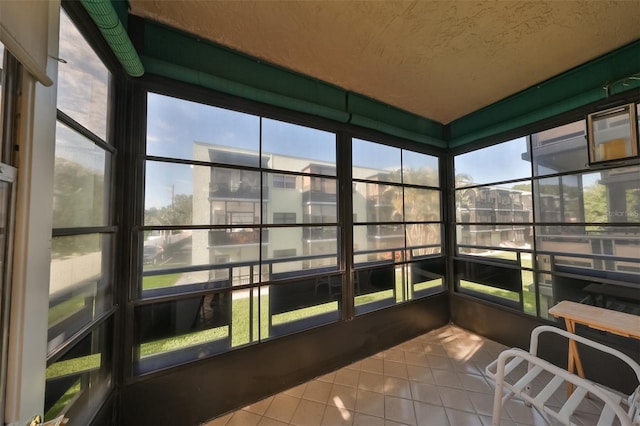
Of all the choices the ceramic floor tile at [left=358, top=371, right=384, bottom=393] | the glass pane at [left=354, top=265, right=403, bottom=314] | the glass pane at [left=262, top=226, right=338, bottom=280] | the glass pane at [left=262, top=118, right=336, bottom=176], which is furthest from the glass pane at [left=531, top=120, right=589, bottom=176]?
the ceramic floor tile at [left=358, top=371, right=384, bottom=393]

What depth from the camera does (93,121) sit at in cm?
130

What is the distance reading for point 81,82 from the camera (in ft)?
3.94

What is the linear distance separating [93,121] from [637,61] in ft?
12.5

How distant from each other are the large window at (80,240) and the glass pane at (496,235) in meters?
3.58

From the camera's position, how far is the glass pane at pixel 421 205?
116 inches

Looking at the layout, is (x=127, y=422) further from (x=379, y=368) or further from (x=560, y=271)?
(x=560, y=271)

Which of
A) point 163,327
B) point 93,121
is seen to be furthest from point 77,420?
point 93,121

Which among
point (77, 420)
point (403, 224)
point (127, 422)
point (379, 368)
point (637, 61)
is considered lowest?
point (379, 368)

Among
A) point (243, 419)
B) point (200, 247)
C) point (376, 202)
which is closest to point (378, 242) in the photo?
point (376, 202)

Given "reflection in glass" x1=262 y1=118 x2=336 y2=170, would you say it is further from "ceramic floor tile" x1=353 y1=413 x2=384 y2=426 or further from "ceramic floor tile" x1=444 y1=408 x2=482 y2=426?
"ceramic floor tile" x1=444 y1=408 x2=482 y2=426

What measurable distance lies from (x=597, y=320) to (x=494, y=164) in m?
1.80

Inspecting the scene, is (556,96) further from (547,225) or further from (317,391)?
(317,391)

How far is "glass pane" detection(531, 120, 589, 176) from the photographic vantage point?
2.16 meters

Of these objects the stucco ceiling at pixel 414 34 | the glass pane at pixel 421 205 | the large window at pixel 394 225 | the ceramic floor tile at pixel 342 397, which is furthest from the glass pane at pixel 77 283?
the glass pane at pixel 421 205
